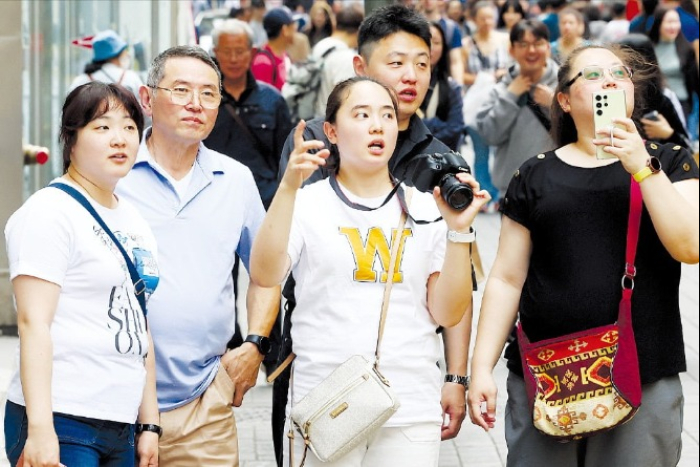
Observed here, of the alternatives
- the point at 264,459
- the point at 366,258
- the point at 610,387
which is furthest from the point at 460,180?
the point at 264,459

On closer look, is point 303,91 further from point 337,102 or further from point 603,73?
point 603,73

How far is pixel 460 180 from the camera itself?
3.77 meters

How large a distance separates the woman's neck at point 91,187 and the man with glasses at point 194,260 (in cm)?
39

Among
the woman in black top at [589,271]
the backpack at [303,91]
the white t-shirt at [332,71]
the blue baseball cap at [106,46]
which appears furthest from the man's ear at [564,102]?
the backpack at [303,91]

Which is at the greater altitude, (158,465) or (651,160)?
(651,160)

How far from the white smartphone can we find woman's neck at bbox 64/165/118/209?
1.36 meters

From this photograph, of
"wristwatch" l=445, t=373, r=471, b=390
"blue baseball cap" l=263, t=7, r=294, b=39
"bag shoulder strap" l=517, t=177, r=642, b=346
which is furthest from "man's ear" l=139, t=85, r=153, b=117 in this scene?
"blue baseball cap" l=263, t=7, r=294, b=39

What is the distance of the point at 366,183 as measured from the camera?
13.4ft

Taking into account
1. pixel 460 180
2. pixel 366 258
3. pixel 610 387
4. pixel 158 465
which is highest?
pixel 460 180

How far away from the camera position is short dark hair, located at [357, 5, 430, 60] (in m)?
4.95

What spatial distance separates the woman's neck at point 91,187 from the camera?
12.5 ft

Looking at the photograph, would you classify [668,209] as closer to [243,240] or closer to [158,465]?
[243,240]

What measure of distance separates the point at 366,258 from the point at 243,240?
663 mm

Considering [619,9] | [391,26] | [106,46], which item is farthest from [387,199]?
[619,9]
